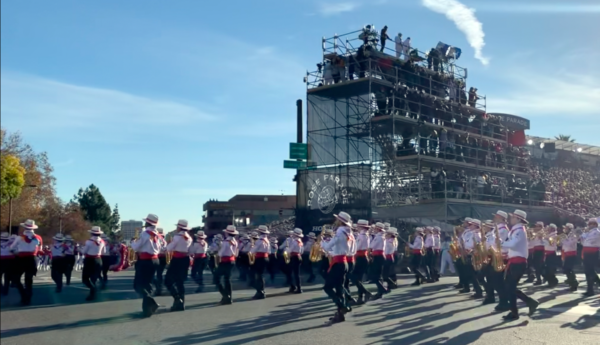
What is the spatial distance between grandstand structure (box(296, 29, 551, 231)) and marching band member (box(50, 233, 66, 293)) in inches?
622

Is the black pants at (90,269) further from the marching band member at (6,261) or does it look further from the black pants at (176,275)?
the black pants at (176,275)

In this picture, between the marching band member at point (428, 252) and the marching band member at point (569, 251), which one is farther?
the marching band member at point (428, 252)

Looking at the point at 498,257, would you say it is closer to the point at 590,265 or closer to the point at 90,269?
the point at 590,265

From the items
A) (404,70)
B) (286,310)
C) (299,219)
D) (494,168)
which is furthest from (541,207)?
(286,310)

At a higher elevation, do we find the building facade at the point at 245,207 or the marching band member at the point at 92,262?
the building facade at the point at 245,207

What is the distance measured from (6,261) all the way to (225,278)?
19.8ft

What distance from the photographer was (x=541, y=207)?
34406 mm

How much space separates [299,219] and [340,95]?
7464mm

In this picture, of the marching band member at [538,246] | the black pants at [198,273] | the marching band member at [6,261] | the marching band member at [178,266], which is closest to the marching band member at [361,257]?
the marching band member at [178,266]

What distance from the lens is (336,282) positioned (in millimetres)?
12453

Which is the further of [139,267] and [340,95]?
[340,95]

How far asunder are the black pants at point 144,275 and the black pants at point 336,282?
3674 mm

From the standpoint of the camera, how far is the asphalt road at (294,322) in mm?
10297

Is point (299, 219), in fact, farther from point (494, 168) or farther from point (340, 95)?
point (494, 168)
